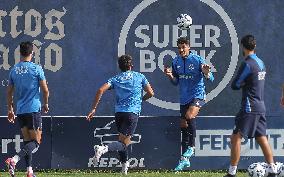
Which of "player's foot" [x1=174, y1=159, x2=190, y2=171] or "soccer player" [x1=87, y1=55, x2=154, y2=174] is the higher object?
"soccer player" [x1=87, y1=55, x2=154, y2=174]

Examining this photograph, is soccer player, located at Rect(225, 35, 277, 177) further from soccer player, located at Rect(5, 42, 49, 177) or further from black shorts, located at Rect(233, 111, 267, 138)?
soccer player, located at Rect(5, 42, 49, 177)

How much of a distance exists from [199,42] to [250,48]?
3.80 metres

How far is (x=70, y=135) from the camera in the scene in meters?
15.8

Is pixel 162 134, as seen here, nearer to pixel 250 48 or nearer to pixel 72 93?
pixel 72 93

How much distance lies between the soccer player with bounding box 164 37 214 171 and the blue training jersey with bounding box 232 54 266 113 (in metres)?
2.80

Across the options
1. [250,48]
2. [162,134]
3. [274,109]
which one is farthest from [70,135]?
[250,48]

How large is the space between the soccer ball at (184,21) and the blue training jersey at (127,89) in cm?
169

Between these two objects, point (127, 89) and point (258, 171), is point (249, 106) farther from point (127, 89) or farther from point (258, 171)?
point (127, 89)

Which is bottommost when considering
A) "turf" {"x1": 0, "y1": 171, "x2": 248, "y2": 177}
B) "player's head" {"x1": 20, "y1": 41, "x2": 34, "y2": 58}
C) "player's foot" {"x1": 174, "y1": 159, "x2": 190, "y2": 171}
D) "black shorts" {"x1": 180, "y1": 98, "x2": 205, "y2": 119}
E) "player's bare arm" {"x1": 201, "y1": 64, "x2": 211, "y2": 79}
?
"turf" {"x1": 0, "y1": 171, "x2": 248, "y2": 177}

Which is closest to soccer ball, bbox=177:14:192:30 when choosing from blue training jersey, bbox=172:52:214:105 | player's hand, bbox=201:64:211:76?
blue training jersey, bbox=172:52:214:105

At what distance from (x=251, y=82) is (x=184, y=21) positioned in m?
3.64

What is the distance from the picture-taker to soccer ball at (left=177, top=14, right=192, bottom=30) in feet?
50.8

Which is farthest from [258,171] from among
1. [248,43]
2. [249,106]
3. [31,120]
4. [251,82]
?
[31,120]

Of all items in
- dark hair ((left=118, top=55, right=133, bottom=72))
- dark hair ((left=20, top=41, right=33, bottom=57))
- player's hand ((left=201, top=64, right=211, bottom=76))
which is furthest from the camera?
player's hand ((left=201, top=64, right=211, bottom=76))
